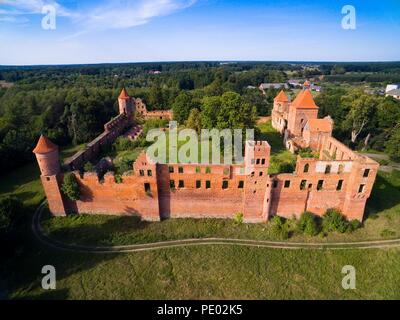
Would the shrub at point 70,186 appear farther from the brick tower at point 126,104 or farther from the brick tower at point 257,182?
the brick tower at point 126,104

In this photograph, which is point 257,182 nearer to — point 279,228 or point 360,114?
point 279,228

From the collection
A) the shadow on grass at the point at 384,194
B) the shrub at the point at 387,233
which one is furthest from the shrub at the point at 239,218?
the shrub at the point at 387,233

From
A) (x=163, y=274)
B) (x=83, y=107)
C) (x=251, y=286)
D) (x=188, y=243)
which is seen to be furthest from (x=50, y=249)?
(x=83, y=107)

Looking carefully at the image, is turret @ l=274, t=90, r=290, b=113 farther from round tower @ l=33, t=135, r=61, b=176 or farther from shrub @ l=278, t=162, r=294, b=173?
round tower @ l=33, t=135, r=61, b=176

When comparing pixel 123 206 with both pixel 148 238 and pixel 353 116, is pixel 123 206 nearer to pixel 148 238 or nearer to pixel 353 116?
pixel 148 238


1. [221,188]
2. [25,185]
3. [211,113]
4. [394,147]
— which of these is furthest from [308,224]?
[25,185]

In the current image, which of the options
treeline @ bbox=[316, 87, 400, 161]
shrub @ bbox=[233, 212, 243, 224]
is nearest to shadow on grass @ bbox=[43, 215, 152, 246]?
shrub @ bbox=[233, 212, 243, 224]
